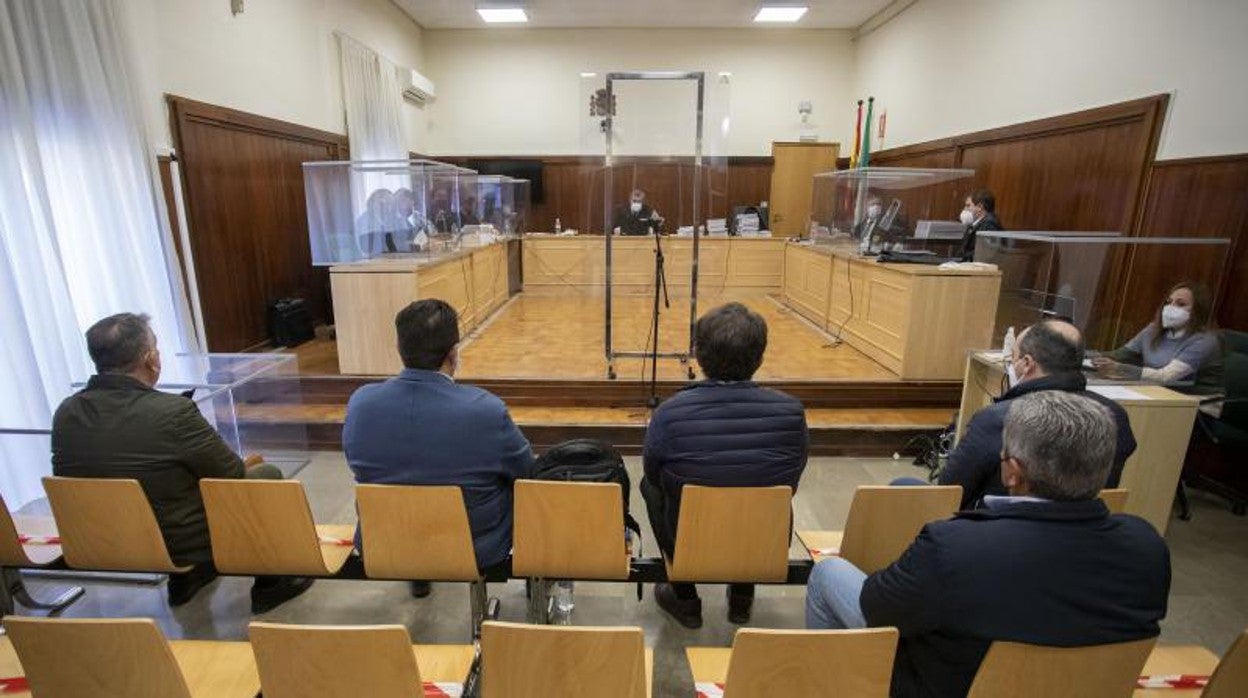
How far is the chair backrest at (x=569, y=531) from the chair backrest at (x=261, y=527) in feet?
2.07

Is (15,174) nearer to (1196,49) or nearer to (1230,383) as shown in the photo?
(1230,383)

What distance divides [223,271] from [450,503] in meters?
4.25

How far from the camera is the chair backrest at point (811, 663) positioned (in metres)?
1.12

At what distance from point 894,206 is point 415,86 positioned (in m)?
6.39

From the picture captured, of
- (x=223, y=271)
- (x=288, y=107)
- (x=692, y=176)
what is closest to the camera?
(x=692, y=176)

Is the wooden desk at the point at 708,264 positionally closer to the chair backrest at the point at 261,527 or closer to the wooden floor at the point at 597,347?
the wooden floor at the point at 597,347

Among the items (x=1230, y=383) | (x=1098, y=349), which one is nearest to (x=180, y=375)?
(x=1098, y=349)

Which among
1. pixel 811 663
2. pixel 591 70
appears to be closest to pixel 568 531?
pixel 811 663

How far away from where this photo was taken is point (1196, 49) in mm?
3699

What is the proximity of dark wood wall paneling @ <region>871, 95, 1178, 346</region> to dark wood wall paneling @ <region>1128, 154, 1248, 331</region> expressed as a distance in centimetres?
6

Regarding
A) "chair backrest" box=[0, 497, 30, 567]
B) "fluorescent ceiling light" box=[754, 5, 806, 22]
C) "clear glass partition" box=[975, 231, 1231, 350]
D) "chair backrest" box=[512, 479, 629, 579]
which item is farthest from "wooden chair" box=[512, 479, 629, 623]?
"fluorescent ceiling light" box=[754, 5, 806, 22]

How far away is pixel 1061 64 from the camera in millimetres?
4926

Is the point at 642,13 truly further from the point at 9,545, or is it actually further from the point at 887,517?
the point at 9,545

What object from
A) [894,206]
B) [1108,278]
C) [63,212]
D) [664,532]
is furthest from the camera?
[894,206]
